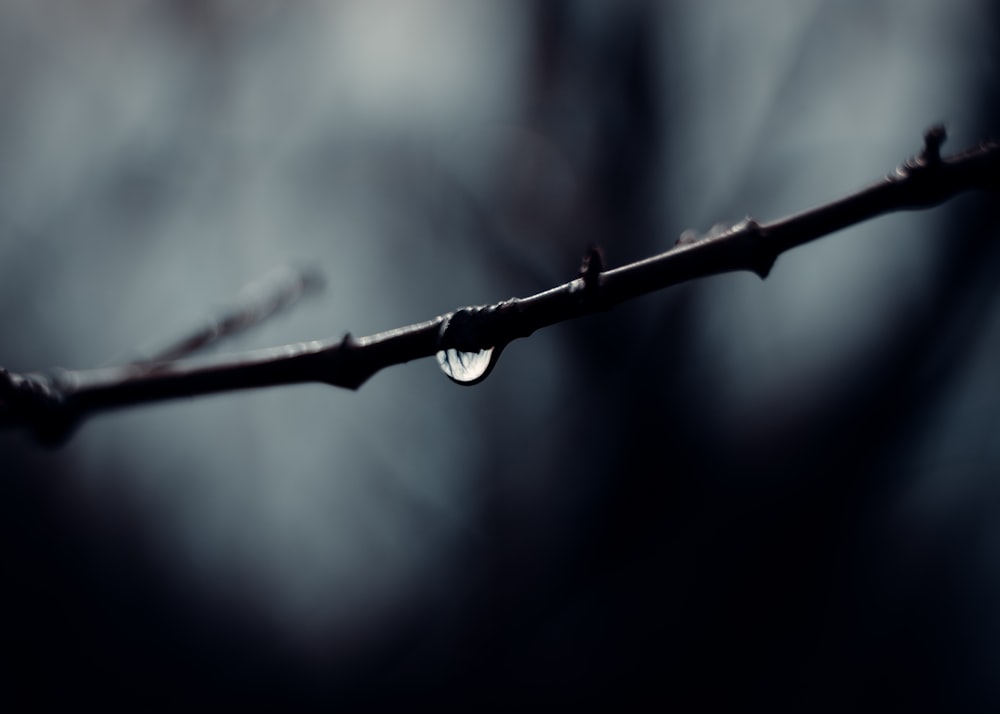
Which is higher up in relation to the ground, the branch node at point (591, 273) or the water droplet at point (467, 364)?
the water droplet at point (467, 364)

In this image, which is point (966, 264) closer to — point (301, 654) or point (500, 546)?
point (500, 546)

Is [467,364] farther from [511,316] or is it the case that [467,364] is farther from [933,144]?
[933,144]

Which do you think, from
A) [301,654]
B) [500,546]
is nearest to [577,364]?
[500,546]

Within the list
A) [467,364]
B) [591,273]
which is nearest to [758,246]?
[591,273]

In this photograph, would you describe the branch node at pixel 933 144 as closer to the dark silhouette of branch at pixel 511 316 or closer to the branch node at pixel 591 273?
the dark silhouette of branch at pixel 511 316

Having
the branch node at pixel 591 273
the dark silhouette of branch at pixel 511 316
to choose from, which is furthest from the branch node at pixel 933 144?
the branch node at pixel 591 273

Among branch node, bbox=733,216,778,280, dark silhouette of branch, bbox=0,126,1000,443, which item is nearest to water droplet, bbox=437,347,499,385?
dark silhouette of branch, bbox=0,126,1000,443
